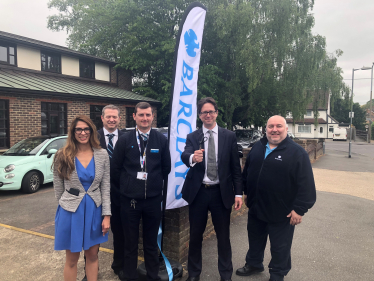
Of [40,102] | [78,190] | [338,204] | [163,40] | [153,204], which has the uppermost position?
[163,40]

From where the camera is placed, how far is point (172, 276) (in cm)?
302

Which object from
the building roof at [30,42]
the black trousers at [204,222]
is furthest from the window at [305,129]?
the black trousers at [204,222]

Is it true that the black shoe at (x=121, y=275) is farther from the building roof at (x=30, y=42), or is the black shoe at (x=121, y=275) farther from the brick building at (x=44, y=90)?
the building roof at (x=30, y=42)

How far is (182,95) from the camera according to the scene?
355 cm

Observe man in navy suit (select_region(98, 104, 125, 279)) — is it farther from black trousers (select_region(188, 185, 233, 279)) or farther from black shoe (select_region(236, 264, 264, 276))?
black shoe (select_region(236, 264, 264, 276))

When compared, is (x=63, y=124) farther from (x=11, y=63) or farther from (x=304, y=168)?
(x=304, y=168)

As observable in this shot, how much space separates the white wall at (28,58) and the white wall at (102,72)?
4.07 m

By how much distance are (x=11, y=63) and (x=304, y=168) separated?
1589 centimetres

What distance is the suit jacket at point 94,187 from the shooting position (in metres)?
2.47

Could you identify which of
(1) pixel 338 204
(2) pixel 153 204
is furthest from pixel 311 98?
(2) pixel 153 204

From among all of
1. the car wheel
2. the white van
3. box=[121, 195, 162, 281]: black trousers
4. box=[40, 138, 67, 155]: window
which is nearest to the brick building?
box=[40, 138, 67, 155]: window

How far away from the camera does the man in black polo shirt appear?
9.10ft

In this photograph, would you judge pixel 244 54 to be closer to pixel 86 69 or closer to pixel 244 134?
pixel 244 134

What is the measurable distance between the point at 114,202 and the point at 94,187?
0.54 meters
